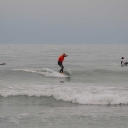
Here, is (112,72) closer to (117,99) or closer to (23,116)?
(117,99)

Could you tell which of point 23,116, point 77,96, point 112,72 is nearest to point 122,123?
point 23,116

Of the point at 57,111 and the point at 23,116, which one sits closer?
the point at 23,116

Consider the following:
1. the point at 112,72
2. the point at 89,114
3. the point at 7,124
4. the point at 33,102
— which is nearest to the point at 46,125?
the point at 7,124

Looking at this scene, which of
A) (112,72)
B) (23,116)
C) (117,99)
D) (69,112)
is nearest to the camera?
(23,116)

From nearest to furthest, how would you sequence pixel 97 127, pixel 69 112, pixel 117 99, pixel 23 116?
pixel 97 127
pixel 23 116
pixel 69 112
pixel 117 99

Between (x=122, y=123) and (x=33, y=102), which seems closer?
(x=122, y=123)

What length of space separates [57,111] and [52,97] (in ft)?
9.70

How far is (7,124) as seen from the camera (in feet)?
37.9

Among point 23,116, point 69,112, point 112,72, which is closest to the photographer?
point 23,116

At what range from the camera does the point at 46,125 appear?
11562mm

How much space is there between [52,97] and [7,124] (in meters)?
5.43

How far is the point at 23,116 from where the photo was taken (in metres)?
12.7

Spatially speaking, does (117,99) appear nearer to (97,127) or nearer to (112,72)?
(97,127)

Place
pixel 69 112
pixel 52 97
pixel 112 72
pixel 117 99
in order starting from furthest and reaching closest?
pixel 112 72 → pixel 52 97 → pixel 117 99 → pixel 69 112
